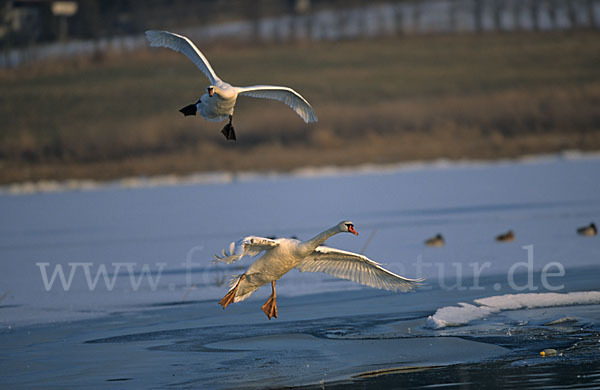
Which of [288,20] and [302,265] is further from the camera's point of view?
[288,20]

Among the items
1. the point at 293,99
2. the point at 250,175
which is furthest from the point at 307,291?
the point at 250,175

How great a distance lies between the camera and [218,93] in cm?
1087

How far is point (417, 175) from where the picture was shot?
22.5 metres

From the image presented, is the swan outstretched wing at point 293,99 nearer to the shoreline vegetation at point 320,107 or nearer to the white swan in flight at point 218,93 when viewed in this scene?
the white swan in flight at point 218,93

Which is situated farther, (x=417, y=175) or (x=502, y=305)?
(x=417, y=175)

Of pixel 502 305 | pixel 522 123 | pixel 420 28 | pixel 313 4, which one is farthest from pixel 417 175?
pixel 313 4

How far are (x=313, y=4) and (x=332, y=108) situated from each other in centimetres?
2119

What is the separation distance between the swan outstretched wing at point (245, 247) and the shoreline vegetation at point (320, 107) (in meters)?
15.9

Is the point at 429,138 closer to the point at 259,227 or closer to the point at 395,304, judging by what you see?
the point at 259,227

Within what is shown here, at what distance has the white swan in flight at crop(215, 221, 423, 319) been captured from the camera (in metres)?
9.64

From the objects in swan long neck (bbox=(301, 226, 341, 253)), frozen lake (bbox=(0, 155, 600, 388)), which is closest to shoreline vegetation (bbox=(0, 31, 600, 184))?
frozen lake (bbox=(0, 155, 600, 388))

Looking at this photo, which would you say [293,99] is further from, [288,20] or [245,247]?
[288,20]

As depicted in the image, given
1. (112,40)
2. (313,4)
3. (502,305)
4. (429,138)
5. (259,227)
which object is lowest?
(502,305)

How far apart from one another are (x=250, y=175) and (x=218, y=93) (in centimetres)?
1385
